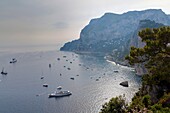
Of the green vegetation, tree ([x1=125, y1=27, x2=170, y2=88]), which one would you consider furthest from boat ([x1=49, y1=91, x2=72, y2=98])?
tree ([x1=125, y1=27, x2=170, y2=88])

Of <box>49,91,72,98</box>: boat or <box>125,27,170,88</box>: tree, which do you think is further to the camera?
<box>49,91,72,98</box>: boat

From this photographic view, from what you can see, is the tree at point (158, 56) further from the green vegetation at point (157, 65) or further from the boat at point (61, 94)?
the boat at point (61, 94)

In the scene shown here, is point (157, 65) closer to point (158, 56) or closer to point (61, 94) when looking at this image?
point (158, 56)

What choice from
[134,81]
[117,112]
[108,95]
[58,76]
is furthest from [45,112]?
[58,76]

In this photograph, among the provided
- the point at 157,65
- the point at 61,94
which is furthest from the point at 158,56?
the point at 61,94

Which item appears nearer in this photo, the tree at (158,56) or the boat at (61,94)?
the tree at (158,56)

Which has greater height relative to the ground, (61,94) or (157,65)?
(157,65)

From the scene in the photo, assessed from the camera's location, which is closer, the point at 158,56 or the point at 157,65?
the point at 158,56

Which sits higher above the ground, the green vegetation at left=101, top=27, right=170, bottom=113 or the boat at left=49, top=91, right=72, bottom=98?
the green vegetation at left=101, top=27, right=170, bottom=113

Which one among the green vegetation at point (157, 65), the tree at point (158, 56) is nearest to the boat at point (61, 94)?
the green vegetation at point (157, 65)

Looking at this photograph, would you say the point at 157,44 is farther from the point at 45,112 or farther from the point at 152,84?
the point at 45,112

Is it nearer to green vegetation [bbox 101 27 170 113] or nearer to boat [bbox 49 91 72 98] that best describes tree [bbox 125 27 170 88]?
green vegetation [bbox 101 27 170 113]
